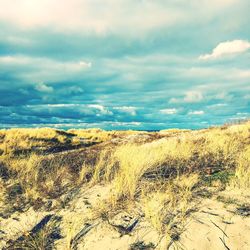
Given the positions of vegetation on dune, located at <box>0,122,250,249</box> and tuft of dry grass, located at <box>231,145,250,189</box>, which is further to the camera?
tuft of dry grass, located at <box>231,145,250,189</box>

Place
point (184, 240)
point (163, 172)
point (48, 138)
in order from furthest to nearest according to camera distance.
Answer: point (48, 138)
point (163, 172)
point (184, 240)

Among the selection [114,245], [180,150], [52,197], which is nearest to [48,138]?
[180,150]

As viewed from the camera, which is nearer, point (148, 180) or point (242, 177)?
point (242, 177)

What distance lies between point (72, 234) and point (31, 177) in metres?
3.05

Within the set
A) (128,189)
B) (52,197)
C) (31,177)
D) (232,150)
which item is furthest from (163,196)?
(232,150)

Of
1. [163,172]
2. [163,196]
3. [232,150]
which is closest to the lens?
[163,196]

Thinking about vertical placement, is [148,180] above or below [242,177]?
below

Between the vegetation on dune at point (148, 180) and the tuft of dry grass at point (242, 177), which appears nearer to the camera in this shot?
the vegetation on dune at point (148, 180)

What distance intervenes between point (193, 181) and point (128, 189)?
124 centimetres

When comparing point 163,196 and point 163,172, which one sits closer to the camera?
point 163,196

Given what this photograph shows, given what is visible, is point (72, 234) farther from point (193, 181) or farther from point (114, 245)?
point (193, 181)

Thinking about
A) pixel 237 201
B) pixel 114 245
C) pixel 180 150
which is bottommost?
pixel 114 245

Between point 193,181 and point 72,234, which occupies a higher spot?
point 193,181

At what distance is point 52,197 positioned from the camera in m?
6.64
